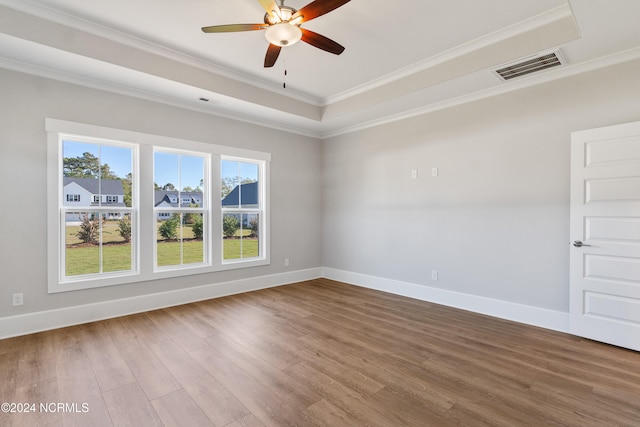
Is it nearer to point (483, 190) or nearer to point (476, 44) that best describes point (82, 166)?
point (476, 44)

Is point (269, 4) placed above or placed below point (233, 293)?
above

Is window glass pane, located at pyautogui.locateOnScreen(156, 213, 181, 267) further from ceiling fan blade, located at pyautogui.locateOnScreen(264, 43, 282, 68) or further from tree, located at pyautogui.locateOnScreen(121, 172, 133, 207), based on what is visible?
ceiling fan blade, located at pyautogui.locateOnScreen(264, 43, 282, 68)

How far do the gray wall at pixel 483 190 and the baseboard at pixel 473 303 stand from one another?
0.07 meters

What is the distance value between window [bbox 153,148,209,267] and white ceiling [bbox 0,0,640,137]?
0.83m

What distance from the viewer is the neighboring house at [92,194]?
11.4 ft

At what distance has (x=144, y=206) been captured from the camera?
3928 millimetres

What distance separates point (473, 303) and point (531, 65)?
9.46 feet

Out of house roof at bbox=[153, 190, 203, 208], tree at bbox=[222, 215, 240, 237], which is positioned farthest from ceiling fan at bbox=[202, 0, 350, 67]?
tree at bbox=[222, 215, 240, 237]

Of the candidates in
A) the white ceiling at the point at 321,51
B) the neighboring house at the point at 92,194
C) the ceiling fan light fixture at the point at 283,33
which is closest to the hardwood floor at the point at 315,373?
the neighboring house at the point at 92,194

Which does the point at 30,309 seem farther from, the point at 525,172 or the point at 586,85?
the point at 586,85

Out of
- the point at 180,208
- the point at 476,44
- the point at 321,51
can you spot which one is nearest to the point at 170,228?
the point at 180,208

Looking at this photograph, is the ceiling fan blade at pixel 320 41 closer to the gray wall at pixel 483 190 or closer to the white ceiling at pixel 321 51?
the white ceiling at pixel 321 51

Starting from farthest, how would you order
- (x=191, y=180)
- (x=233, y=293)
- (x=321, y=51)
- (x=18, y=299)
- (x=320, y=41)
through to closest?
(x=233, y=293)
(x=191, y=180)
(x=321, y=51)
(x=18, y=299)
(x=320, y=41)

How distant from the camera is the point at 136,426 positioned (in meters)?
1.77
